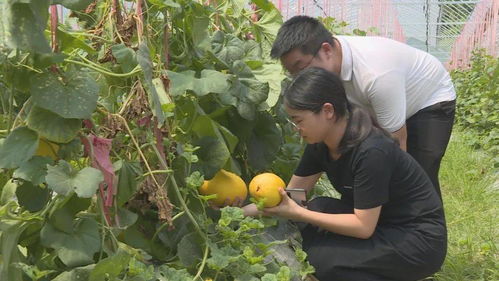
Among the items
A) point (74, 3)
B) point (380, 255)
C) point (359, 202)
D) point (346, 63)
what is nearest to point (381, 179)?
point (359, 202)

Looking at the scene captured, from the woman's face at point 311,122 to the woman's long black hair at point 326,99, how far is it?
0.01m

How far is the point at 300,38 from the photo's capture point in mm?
2107

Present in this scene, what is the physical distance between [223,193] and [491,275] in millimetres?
1049

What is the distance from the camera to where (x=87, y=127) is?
1.36m

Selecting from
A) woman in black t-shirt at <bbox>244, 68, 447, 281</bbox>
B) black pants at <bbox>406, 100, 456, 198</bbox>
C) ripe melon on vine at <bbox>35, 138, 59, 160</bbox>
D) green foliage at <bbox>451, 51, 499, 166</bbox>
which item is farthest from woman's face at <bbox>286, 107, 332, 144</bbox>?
Result: green foliage at <bbox>451, 51, 499, 166</bbox>

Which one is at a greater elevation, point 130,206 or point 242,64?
point 242,64

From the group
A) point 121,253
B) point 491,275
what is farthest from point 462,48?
point 121,253

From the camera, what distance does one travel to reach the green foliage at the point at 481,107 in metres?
4.79

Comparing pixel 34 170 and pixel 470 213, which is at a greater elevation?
pixel 34 170

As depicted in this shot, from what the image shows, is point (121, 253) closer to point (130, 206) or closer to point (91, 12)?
point (130, 206)

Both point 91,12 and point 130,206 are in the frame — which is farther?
point 91,12

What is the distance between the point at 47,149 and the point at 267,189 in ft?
2.28

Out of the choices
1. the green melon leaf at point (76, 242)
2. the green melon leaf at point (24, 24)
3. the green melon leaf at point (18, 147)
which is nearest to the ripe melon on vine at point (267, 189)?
the green melon leaf at point (76, 242)

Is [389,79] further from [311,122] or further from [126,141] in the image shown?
[126,141]
